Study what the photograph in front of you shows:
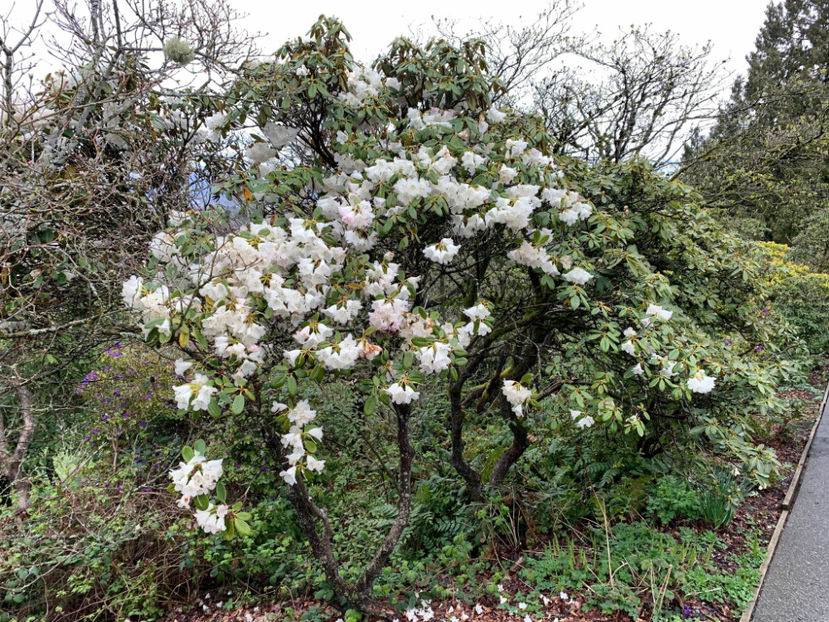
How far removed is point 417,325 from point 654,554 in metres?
2.06

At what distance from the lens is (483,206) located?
2021mm

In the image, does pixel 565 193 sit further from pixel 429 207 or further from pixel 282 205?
pixel 282 205

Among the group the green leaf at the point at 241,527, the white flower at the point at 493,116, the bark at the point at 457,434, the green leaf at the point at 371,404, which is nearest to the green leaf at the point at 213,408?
the green leaf at the point at 241,527

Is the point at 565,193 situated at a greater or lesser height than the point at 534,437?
greater

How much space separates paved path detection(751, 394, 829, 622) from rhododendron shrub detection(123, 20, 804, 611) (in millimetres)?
820

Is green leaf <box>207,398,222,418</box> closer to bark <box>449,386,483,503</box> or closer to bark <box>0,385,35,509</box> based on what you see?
bark <box>449,386,483,503</box>

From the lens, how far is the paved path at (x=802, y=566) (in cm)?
232

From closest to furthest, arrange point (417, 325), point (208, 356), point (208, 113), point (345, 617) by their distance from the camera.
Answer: point (208, 356), point (417, 325), point (345, 617), point (208, 113)

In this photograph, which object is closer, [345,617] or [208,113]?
[345,617]

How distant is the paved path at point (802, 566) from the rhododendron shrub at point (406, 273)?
2.69 ft

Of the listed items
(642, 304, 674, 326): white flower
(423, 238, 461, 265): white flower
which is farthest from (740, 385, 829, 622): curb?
(423, 238, 461, 265): white flower

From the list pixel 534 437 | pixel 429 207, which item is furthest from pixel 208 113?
pixel 534 437

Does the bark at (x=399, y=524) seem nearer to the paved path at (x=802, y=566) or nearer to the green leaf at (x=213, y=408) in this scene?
the green leaf at (x=213, y=408)

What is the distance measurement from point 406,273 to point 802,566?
2.85m
